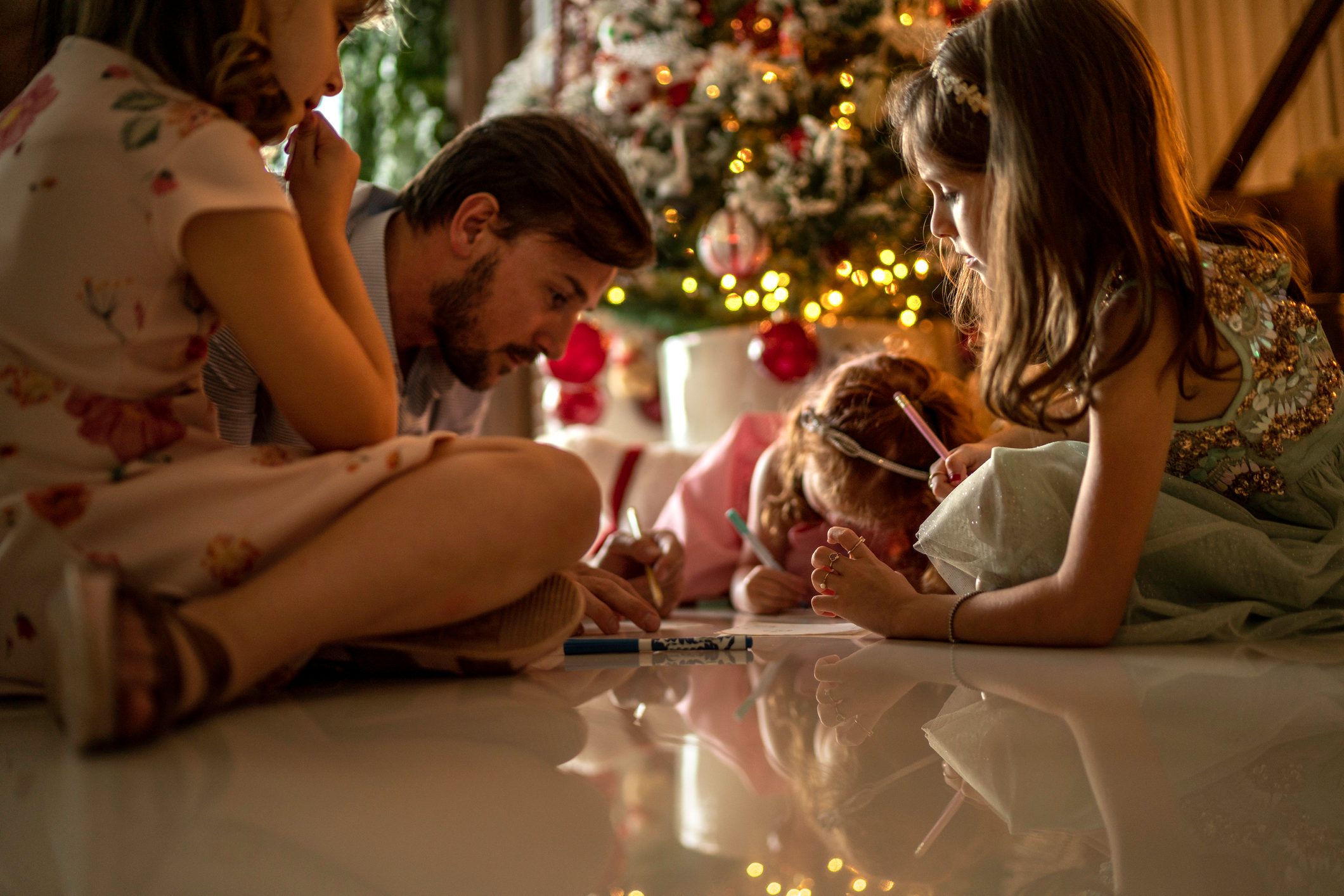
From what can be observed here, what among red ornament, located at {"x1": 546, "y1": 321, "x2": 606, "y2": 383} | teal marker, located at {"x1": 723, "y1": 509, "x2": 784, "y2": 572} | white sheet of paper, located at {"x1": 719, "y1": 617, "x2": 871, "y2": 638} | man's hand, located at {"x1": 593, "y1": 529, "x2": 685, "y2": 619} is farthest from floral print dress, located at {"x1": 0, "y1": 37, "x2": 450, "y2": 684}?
red ornament, located at {"x1": 546, "y1": 321, "x2": 606, "y2": 383}

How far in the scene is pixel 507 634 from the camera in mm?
880

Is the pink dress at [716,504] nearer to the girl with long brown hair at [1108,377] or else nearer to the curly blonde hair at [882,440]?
the curly blonde hair at [882,440]

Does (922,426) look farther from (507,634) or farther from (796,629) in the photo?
(507,634)

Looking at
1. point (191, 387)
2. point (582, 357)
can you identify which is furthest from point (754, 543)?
point (582, 357)

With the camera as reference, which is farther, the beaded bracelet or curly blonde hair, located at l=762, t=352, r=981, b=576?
curly blonde hair, located at l=762, t=352, r=981, b=576

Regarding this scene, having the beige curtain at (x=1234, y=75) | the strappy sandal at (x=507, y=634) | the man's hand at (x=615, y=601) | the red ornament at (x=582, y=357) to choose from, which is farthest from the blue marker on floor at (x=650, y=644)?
the beige curtain at (x=1234, y=75)

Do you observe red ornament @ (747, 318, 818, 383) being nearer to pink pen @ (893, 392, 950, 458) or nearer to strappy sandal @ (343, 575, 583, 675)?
pink pen @ (893, 392, 950, 458)

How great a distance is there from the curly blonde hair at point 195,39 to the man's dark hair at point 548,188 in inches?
23.6

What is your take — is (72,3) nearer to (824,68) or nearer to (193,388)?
(193,388)

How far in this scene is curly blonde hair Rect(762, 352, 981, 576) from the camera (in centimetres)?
143

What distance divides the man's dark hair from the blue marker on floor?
0.54 m

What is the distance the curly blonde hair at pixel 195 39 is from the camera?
2.50 feet

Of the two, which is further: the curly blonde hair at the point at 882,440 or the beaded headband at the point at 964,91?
the curly blonde hair at the point at 882,440

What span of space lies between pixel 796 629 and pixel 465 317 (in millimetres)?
590
